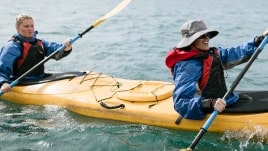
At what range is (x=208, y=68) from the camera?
155 inches

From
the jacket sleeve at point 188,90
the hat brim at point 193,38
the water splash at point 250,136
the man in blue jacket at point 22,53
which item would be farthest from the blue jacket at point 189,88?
the man in blue jacket at point 22,53

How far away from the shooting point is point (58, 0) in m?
21.1

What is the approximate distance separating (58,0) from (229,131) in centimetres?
1822

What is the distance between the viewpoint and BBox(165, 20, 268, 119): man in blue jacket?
12.6 feet

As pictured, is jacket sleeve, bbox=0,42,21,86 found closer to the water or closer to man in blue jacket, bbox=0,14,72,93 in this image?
man in blue jacket, bbox=0,14,72,93

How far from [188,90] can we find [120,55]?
5.30m

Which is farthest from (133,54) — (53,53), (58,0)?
(58,0)

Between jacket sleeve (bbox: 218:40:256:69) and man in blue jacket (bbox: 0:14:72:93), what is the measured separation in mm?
2199

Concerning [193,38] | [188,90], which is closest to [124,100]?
[188,90]

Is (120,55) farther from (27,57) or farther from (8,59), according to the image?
(8,59)

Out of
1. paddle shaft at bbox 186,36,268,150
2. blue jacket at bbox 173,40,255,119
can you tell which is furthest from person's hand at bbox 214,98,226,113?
blue jacket at bbox 173,40,255,119

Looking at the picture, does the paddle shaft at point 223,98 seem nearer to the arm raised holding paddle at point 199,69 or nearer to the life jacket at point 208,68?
the arm raised holding paddle at point 199,69

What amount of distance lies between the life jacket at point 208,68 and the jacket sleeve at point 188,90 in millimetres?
52

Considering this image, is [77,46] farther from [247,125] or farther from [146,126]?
[247,125]
